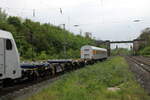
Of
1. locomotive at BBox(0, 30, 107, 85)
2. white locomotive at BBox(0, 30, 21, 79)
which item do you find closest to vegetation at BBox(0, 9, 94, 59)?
locomotive at BBox(0, 30, 107, 85)

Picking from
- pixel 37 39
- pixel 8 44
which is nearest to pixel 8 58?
pixel 8 44

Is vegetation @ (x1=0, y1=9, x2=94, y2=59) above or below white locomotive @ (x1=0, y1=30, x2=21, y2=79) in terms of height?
above

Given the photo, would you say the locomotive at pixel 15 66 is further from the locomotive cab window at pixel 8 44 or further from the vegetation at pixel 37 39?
the vegetation at pixel 37 39

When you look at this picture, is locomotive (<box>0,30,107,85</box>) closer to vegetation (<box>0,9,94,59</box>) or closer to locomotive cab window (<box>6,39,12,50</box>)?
locomotive cab window (<box>6,39,12,50</box>)

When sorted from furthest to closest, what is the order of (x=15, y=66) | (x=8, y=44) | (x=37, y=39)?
(x=37, y=39), (x=15, y=66), (x=8, y=44)

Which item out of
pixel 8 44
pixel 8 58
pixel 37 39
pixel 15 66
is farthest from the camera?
pixel 37 39

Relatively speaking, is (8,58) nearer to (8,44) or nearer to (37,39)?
(8,44)

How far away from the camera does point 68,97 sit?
33.2 feet

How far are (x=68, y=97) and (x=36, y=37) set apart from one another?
5718cm

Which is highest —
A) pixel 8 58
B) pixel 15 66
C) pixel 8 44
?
pixel 8 44

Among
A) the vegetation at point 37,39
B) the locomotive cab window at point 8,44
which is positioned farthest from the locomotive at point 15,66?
the vegetation at point 37,39

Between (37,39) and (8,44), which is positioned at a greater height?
(37,39)

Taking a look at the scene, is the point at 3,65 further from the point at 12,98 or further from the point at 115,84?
the point at 115,84

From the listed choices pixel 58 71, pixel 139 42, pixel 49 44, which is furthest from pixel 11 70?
pixel 139 42
